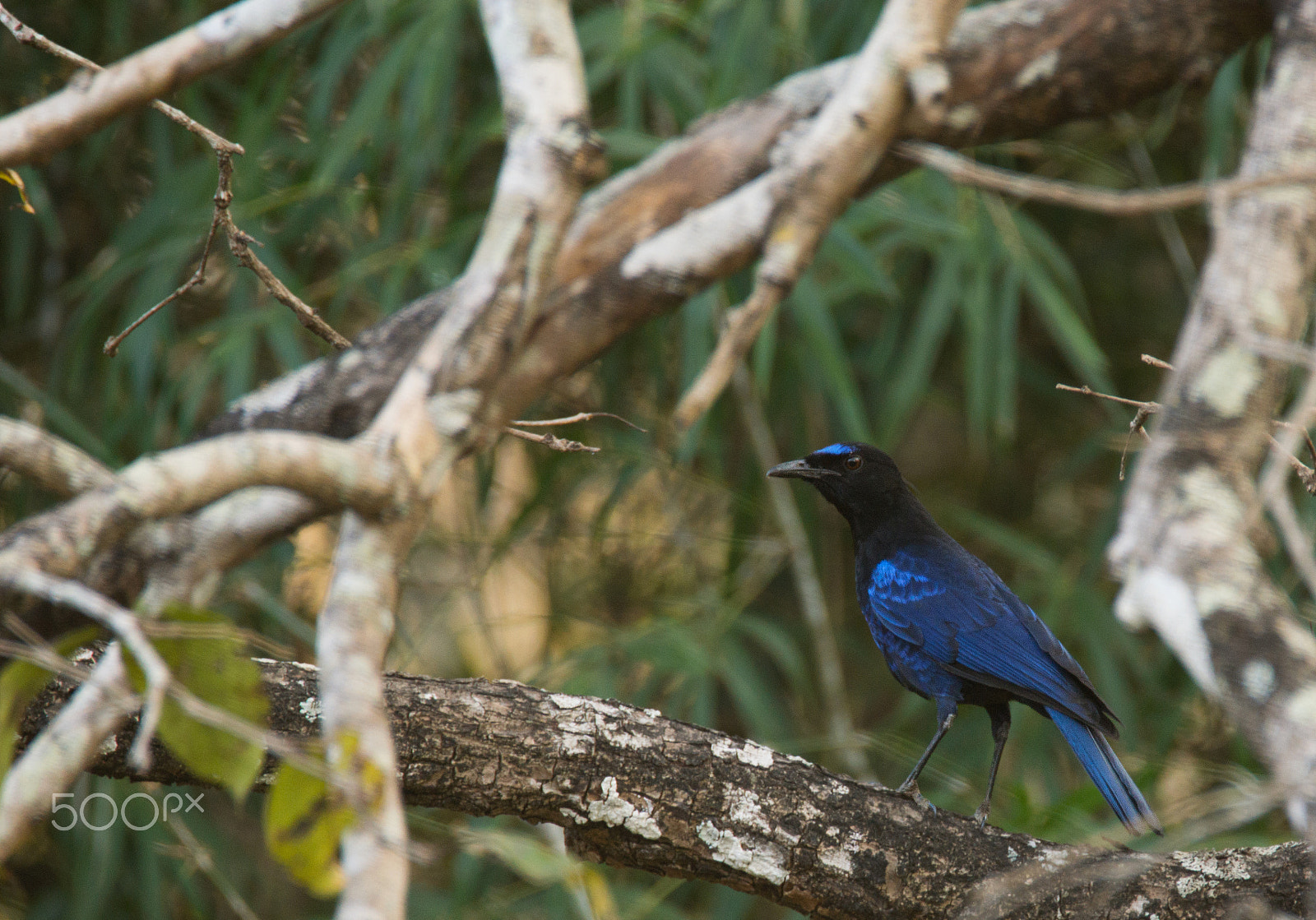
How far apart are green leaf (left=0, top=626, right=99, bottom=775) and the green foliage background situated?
7.75 feet

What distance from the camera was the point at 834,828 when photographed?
251 centimetres

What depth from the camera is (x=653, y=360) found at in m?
4.70

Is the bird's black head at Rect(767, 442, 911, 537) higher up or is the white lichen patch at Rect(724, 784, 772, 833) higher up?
the bird's black head at Rect(767, 442, 911, 537)

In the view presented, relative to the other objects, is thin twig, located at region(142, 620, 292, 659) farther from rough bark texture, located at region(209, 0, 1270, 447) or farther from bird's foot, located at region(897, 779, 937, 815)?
bird's foot, located at region(897, 779, 937, 815)

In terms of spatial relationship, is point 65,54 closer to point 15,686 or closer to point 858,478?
point 15,686

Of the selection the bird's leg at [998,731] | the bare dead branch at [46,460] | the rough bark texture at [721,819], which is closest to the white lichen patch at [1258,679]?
the bare dead branch at [46,460]

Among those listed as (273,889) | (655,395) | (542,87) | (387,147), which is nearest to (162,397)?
(387,147)

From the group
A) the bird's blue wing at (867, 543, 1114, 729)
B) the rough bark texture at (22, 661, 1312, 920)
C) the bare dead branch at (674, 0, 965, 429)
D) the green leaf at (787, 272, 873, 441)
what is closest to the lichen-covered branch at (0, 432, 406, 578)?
the bare dead branch at (674, 0, 965, 429)

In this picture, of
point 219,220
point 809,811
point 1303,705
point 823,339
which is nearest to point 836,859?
point 809,811

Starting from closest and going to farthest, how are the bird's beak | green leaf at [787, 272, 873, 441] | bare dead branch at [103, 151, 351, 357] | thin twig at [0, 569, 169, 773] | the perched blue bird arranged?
thin twig at [0, 569, 169, 773] → bare dead branch at [103, 151, 351, 357] → the perched blue bird → the bird's beak → green leaf at [787, 272, 873, 441]

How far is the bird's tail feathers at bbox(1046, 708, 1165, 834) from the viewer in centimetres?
293

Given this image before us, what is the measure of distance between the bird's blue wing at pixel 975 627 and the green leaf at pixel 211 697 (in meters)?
2.42

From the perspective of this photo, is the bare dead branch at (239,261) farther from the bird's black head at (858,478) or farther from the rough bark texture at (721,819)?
the bird's black head at (858,478)

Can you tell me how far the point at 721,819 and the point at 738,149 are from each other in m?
1.30
